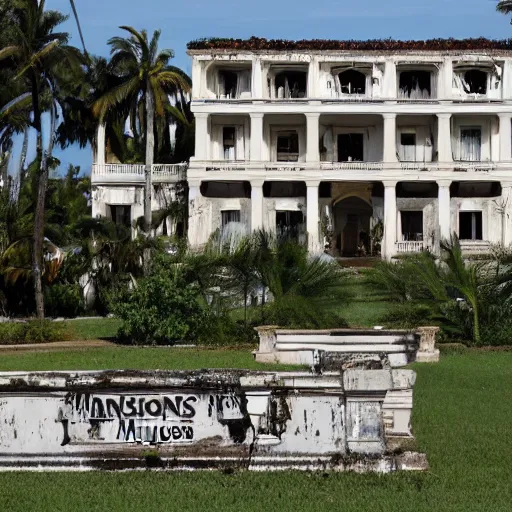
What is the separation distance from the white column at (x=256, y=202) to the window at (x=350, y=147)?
4.71 metres

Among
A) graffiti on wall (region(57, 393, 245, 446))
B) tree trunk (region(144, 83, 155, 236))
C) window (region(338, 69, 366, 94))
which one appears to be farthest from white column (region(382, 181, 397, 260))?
graffiti on wall (region(57, 393, 245, 446))

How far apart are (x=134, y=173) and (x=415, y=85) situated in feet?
41.5

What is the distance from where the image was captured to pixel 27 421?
8.72 metres

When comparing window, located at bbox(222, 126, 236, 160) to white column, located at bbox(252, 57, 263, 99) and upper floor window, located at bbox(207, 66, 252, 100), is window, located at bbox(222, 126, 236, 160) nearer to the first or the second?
upper floor window, located at bbox(207, 66, 252, 100)

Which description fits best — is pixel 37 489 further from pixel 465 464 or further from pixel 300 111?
pixel 300 111

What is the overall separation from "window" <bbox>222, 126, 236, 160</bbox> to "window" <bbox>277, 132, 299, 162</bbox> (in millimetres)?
2024

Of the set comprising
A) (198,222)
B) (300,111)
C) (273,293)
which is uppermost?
(300,111)

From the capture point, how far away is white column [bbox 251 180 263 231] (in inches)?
1816

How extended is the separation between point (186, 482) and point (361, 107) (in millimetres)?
38991

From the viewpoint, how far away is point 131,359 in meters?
19.2

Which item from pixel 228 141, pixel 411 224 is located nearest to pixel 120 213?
pixel 228 141

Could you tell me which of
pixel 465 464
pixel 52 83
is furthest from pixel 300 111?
pixel 465 464

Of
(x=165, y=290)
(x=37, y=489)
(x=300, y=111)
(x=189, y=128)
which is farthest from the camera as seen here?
(x=189, y=128)

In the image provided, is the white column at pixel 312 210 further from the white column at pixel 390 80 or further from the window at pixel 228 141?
the white column at pixel 390 80
